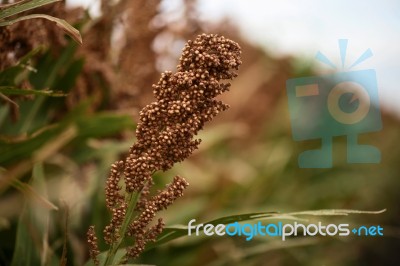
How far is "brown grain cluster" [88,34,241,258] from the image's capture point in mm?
560

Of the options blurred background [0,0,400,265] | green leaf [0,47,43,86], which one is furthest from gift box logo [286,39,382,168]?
green leaf [0,47,43,86]

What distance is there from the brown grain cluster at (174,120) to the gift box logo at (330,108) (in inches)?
23.6

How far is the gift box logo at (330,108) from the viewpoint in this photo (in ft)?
4.10

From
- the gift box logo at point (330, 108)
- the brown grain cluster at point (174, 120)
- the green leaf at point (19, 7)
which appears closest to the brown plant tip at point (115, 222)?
the brown grain cluster at point (174, 120)

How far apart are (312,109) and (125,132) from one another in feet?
4.75

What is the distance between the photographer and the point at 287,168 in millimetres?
2301

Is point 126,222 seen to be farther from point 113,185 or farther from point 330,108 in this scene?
point 330,108

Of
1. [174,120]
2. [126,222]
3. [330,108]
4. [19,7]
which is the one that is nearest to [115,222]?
[126,222]

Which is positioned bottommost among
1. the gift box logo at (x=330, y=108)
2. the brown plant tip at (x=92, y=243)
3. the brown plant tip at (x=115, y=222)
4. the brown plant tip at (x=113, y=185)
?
the brown plant tip at (x=92, y=243)

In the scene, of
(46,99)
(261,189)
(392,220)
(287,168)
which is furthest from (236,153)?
(46,99)

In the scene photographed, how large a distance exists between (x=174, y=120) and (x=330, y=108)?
186 cm

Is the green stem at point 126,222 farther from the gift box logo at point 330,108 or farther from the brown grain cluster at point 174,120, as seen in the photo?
the gift box logo at point 330,108

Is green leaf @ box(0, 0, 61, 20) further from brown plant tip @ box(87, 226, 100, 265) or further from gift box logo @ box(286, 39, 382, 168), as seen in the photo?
gift box logo @ box(286, 39, 382, 168)

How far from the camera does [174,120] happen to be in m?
0.57
